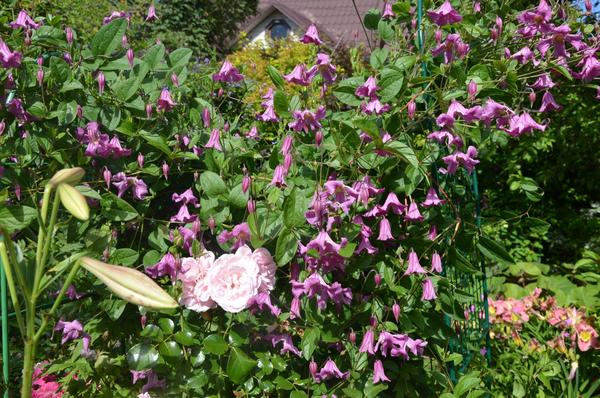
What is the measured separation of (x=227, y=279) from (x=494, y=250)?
0.62 metres

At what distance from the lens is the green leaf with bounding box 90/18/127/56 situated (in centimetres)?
129

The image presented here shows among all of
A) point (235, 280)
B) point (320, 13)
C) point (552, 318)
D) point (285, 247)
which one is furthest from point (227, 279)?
point (320, 13)

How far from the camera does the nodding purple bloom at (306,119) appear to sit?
45.5 inches

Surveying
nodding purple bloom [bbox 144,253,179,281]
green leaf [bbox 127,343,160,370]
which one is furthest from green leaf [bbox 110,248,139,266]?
green leaf [bbox 127,343,160,370]

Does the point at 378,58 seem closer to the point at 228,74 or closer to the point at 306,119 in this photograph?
the point at 306,119

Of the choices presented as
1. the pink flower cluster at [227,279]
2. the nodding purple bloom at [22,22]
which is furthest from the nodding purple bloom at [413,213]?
the nodding purple bloom at [22,22]

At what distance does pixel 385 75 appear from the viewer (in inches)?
45.9

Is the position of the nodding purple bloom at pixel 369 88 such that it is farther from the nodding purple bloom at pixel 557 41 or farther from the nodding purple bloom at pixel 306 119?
the nodding purple bloom at pixel 557 41

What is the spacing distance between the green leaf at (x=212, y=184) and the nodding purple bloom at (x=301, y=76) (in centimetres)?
24

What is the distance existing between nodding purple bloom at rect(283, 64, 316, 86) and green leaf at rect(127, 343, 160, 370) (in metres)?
0.61

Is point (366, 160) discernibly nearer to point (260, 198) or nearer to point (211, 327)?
point (260, 198)

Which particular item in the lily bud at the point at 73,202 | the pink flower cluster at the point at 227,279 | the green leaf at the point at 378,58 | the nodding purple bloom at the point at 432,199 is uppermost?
the lily bud at the point at 73,202

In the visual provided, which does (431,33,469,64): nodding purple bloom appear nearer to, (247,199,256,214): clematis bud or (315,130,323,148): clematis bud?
(315,130,323,148): clematis bud

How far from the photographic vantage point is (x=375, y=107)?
1.14m
